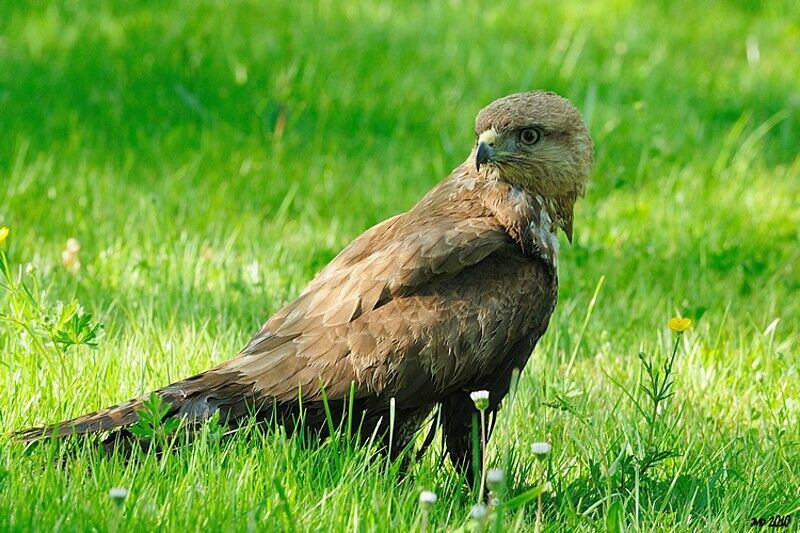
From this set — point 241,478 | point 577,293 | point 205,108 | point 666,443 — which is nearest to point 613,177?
point 577,293

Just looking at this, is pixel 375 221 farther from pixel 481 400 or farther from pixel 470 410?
pixel 481 400

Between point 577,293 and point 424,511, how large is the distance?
2.86 metres

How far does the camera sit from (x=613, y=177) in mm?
7066

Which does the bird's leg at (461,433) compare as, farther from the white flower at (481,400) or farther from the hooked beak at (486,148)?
the hooked beak at (486,148)

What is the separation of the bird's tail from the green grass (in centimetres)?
11

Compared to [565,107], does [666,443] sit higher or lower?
lower

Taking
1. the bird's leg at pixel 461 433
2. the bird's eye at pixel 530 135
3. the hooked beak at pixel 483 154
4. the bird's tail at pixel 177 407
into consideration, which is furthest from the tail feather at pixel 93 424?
the bird's eye at pixel 530 135

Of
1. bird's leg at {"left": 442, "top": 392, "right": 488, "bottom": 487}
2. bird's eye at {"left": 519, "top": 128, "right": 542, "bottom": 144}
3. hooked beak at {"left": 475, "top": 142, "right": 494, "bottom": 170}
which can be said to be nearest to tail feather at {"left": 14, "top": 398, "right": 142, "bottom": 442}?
bird's leg at {"left": 442, "top": 392, "right": 488, "bottom": 487}

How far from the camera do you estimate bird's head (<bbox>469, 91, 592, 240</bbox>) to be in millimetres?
4441

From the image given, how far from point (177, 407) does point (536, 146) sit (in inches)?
63.5

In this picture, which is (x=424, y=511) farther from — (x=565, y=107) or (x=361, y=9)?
(x=361, y=9)

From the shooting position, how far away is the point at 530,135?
4492 mm

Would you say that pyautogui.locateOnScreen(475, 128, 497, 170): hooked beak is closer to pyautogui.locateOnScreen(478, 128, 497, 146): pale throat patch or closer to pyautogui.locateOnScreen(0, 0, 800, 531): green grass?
pyautogui.locateOnScreen(478, 128, 497, 146): pale throat patch

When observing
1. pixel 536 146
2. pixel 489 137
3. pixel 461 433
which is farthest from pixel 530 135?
pixel 461 433
